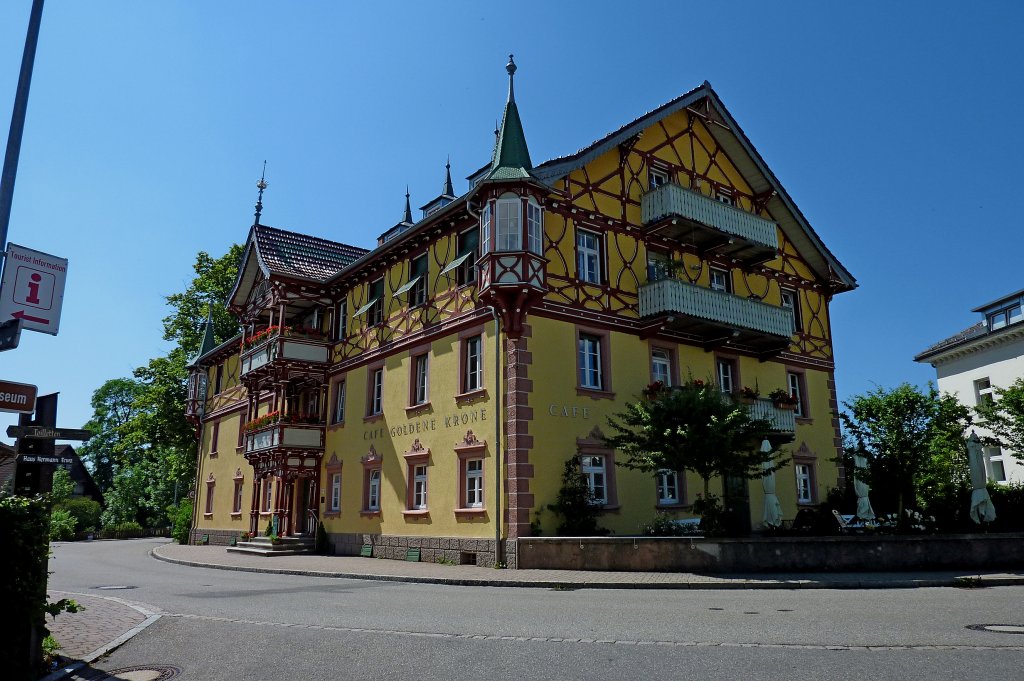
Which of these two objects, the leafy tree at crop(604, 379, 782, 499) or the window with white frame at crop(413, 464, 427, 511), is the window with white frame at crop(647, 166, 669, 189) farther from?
the window with white frame at crop(413, 464, 427, 511)

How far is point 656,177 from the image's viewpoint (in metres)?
24.4

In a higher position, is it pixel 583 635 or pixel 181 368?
pixel 181 368

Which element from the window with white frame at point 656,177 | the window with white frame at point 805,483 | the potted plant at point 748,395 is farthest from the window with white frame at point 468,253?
the window with white frame at point 805,483

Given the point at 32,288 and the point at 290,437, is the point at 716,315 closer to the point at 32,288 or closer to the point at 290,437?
the point at 290,437

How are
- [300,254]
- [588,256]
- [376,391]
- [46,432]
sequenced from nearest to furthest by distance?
[46,432] → [588,256] → [376,391] → [300,254]

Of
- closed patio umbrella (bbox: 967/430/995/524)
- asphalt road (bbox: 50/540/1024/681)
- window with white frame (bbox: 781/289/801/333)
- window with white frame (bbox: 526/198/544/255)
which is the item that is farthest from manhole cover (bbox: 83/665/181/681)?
window with white frame (bbox: 781/289/801/333)

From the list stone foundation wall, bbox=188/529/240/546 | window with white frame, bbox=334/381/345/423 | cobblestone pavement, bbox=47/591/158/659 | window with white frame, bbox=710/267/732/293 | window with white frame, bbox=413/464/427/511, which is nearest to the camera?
cobblestone pavement, bbox=47/591/158/659

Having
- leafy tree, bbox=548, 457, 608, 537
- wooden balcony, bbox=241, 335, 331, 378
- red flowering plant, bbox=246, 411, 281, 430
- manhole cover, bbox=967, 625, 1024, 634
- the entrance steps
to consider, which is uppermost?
wooden balcony, bbox=241, 335, 331, 378

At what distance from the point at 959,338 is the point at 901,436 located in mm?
22969

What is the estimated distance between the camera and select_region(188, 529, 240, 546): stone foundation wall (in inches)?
1330

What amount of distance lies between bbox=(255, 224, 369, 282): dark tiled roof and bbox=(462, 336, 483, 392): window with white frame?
9305 mm

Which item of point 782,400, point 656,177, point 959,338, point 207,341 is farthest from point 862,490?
point 207,341

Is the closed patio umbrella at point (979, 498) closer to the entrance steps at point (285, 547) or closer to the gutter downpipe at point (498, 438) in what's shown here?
the gutter downpipe at point (498, 438)

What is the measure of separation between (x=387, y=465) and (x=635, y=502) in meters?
7.76
